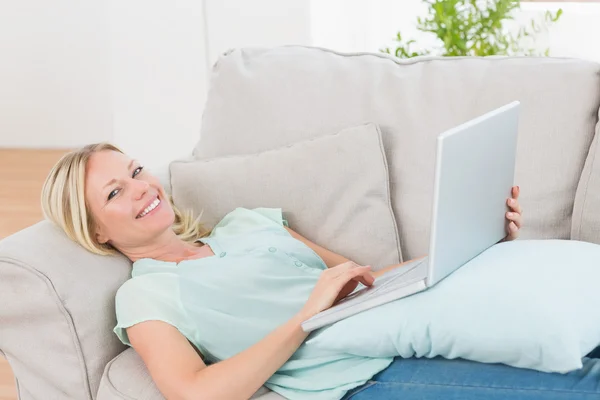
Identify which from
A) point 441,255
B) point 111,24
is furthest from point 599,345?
point 111,24

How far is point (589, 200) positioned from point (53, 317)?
1147mm

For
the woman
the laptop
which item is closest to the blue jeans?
the woman

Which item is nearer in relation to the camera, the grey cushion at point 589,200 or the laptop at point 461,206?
the laptop at point 461,206

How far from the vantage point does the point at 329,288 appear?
156 cm

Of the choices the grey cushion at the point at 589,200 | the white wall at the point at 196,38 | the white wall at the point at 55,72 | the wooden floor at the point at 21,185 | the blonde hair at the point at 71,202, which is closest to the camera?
the blonde hair at the point at 71,202

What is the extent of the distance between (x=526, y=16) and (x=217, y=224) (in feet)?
6.05

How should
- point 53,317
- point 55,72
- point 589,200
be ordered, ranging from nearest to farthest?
1. point 53,317
2. point 589,200
3. point 55,72

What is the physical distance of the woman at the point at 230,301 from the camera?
148 centimetres

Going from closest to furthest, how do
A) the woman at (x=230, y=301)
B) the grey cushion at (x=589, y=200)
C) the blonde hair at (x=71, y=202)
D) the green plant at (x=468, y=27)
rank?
the woman at (x=230, y=301)
the blonde hair at (x=71, y=202)
the grey cushion at (x=589, y=200)
the green plant at (x=468, y=27)

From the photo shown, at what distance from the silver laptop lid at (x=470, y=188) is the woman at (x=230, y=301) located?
0.39ft

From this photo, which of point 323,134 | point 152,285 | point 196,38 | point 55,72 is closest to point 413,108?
point 323,134

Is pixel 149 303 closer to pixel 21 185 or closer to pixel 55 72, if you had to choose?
pixel 21 185

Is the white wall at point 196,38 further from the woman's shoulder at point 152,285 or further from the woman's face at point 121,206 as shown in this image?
the woman's shoulder at point 152,285

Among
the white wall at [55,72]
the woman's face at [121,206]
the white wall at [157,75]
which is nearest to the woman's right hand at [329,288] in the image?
the woman's face at [121,206]
